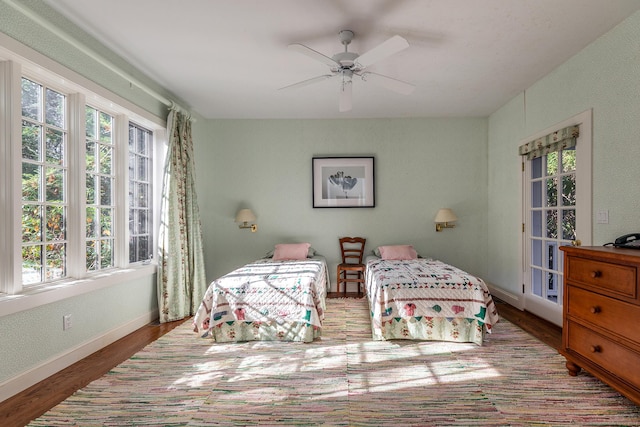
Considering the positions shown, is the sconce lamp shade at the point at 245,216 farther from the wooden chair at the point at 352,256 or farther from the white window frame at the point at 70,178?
the white window frame at the point at 70,178

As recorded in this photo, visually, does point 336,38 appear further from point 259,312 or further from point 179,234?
point 179,234

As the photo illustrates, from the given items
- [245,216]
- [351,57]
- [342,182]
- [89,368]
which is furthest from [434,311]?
[245,216]

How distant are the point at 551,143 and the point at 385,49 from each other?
7.00 ft

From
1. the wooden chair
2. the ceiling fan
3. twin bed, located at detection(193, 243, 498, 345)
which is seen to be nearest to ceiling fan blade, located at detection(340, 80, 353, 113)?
the ceiling fan

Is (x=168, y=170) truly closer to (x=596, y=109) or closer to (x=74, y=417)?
(x=74, y=417)

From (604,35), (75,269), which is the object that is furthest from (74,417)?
(604,35)

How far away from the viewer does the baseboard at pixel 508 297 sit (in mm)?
4105

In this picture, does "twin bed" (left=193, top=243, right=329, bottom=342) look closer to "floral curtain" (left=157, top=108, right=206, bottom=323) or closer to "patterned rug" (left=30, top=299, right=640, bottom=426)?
"patterned rug" (left=30, top=299, right=640, bottom=426)

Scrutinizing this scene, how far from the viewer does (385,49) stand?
96.1 inches

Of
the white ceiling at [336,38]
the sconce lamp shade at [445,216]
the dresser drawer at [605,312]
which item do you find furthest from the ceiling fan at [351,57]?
the sconce lamp shade at [445,216]

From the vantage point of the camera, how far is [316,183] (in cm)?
512

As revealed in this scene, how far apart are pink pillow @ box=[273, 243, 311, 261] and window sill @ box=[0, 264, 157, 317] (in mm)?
1663

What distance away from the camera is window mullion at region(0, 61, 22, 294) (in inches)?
85.8

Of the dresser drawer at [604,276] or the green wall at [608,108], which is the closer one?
→ the dresser drawer at [604,276]
